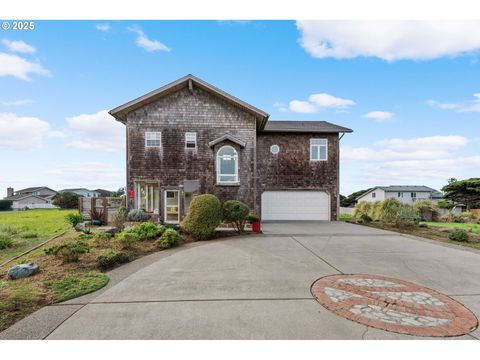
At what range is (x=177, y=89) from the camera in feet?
43.6

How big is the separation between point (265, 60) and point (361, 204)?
576 inches

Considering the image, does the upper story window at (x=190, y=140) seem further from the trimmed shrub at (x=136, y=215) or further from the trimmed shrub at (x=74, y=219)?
the trimmed shrub at (x=74, y=219)

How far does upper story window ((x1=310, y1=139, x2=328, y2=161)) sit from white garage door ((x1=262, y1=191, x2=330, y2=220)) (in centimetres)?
261

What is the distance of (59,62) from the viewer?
7.98 meters

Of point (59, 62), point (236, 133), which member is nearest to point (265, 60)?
point (236, 133)

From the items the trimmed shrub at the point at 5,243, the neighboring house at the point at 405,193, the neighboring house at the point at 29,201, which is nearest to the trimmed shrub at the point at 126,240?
the trimmed shrub at the point at 5,243

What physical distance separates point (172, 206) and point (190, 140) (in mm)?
3927

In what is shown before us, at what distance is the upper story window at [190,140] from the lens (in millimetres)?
13266

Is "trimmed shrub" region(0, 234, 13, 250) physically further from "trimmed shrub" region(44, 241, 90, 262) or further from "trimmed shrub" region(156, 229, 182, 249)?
"trimmed shrub" region(156, 229, 182, 249)

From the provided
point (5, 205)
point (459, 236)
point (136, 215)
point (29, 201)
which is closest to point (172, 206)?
point (136, 215)

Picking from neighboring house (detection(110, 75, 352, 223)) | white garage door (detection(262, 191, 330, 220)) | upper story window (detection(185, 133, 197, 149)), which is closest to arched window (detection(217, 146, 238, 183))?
neighboring house (detection(110, 75, 352, 223))

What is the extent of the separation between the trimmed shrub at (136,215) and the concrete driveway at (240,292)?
17.1 ft

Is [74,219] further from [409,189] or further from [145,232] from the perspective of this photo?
[409,189]

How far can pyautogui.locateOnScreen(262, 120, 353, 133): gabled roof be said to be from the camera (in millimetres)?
16547
